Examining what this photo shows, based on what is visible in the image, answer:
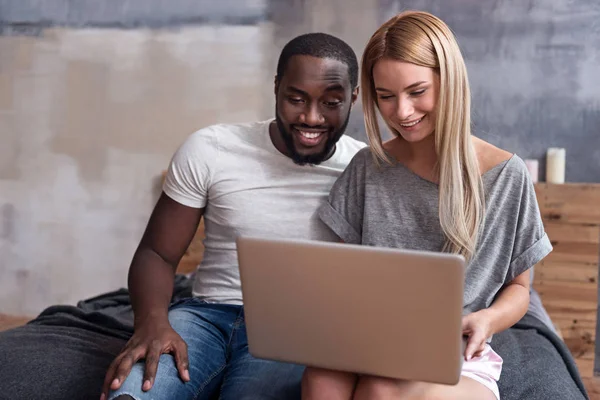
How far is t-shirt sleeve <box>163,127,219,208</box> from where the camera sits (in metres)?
1.75

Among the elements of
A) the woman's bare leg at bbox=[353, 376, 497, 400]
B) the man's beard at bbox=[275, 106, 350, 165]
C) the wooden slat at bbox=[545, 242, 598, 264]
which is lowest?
the wooden slat at bbox=[545, 242, 598, 264]

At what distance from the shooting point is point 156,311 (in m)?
1.56

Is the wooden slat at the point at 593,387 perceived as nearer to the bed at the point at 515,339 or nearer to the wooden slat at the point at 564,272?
the bed at the point at 515,339

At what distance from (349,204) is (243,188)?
285 millimetres

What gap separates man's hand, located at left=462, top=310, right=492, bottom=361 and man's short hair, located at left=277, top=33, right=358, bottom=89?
72cm

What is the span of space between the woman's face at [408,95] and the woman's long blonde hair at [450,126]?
0.06ft

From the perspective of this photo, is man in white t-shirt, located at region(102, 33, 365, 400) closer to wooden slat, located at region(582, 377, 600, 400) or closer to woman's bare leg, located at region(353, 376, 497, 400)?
woman's bare leg, located at region(353, 376, 497, 400)

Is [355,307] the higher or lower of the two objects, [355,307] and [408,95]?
the lower

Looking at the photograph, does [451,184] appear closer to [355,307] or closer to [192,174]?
[355,307]

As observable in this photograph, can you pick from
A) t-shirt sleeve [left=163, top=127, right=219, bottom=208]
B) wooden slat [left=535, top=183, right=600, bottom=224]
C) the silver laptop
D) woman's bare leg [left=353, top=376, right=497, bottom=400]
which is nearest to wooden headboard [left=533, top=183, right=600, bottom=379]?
wooden slat [left=535, top=183, right=600, bottom=224]

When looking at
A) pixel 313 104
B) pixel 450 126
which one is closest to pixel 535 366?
pixel 450 126

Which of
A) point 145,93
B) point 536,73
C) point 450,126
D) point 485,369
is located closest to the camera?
point 485,369

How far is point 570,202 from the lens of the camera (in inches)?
105

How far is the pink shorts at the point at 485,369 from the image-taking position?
50.9 inches
